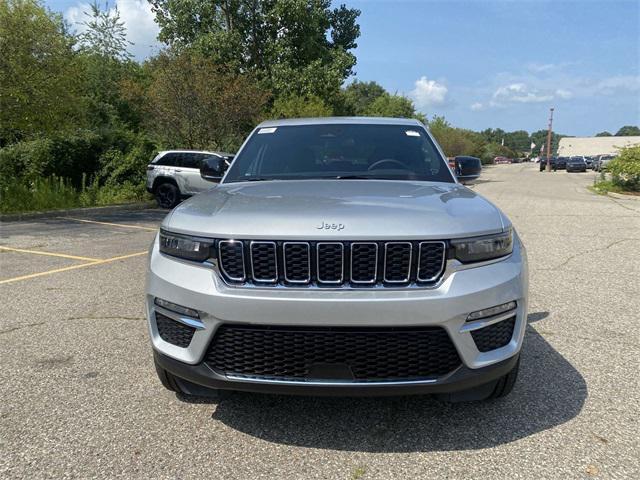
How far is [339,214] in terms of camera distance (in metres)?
2.46

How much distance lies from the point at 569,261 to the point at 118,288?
19.9 ft

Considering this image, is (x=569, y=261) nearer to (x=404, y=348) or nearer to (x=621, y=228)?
(x=621, y=228)

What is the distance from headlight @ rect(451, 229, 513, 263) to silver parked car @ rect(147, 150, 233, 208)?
12984mm

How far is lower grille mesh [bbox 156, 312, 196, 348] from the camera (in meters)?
2.49

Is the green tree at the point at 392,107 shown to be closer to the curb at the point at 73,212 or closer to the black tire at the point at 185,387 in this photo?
the curb at the point at 73,212

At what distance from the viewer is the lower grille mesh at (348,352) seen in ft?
7.61

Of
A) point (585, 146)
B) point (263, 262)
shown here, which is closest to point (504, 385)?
point (263, 262)

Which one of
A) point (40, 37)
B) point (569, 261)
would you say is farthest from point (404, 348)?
point (40, 37)

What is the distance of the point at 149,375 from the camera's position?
3375mm

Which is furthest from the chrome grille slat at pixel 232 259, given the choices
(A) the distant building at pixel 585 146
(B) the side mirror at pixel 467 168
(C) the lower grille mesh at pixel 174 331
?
(A) the distant building at pixel 585 146

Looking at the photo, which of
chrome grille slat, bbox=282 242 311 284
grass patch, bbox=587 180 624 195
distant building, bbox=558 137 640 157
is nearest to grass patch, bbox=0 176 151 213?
chrome grille slat, bbox=282 242 311 284

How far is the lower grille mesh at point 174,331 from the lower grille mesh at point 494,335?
135 centimetres

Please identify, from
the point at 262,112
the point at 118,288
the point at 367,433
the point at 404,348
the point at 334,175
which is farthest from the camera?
the point at 262,112

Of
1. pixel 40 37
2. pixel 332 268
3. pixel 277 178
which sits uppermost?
pixel 40 37
